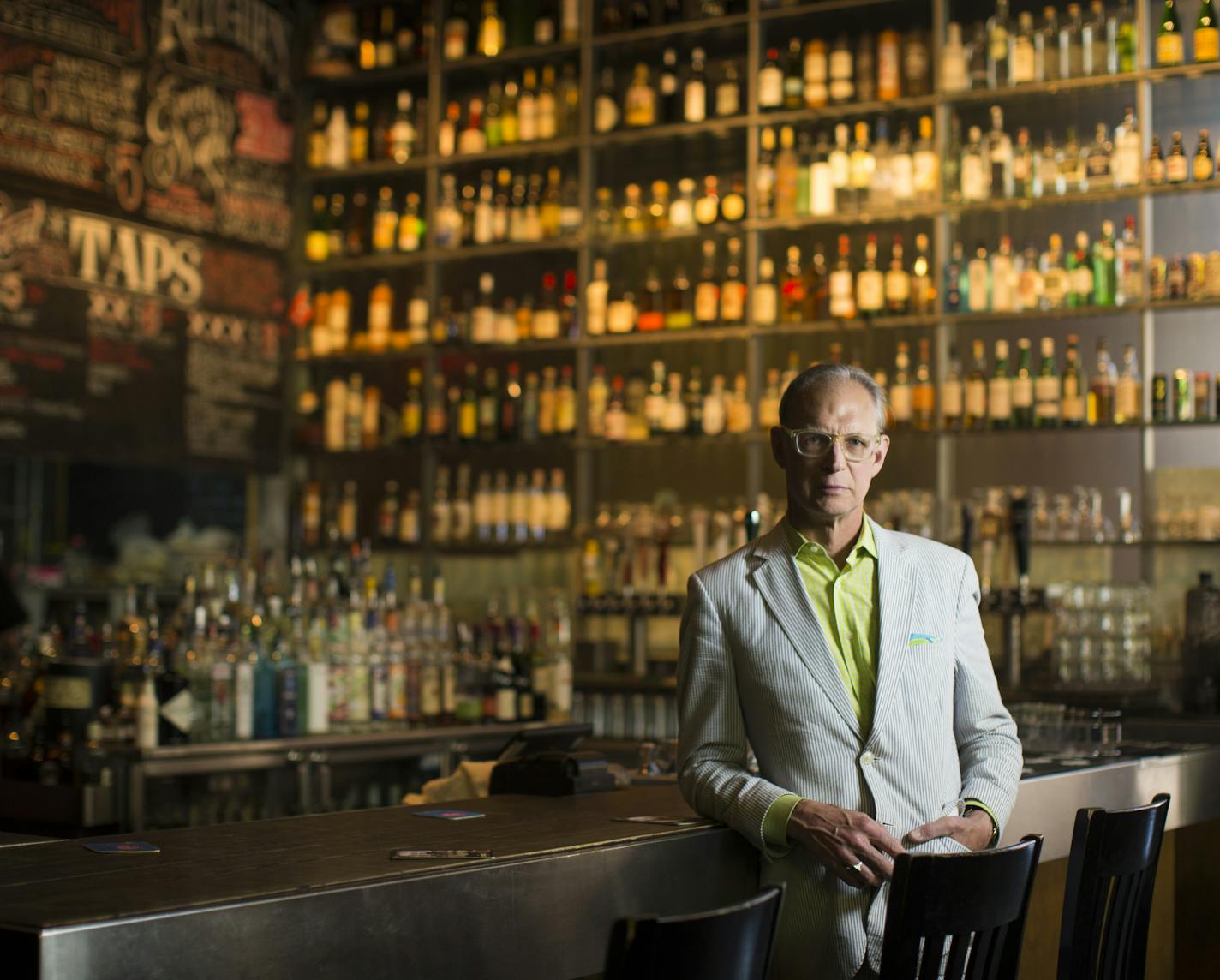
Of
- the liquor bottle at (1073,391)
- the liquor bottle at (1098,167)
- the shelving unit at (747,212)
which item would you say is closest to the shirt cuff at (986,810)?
the shelving unit at (747,212)

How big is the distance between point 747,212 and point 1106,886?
3794mm

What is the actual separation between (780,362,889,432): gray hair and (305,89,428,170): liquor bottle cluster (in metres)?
4.59

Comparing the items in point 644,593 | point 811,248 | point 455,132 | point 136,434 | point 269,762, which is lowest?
point 269,762

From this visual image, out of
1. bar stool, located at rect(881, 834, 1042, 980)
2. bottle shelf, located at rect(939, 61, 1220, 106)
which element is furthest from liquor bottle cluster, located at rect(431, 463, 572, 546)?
bar stool, located at rect(881, 834, 1042, 980)

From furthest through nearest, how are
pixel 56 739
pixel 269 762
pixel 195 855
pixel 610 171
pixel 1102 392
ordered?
pixel 610 171
pixel 1102 392
pixel 269 762
pixel 56 739
pixel 195 855

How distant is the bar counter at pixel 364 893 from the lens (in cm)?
158

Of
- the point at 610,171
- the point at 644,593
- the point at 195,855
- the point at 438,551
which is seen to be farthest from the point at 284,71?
the point at 195,855

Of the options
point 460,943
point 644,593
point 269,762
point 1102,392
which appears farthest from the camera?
point 644,593

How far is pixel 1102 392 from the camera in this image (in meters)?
5.35

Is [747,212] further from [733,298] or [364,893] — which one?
[364,893]

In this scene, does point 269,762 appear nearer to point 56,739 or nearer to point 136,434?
point 56,739

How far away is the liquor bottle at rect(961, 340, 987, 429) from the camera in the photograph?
18.1ft

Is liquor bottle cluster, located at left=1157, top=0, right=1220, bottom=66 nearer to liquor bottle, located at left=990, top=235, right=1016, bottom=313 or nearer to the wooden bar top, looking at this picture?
liquor bottle, located at left=990, top=235, right=1016, bottom=313

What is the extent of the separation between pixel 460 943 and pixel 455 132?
501 centimetres
